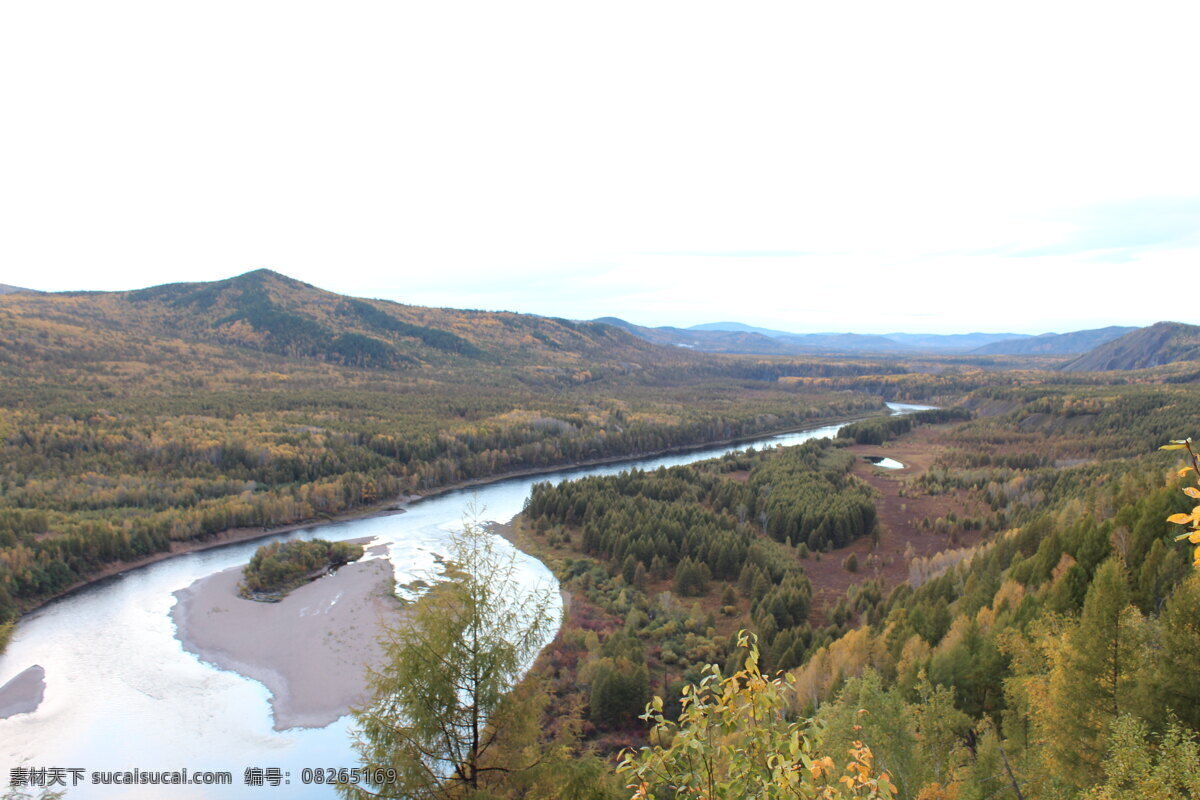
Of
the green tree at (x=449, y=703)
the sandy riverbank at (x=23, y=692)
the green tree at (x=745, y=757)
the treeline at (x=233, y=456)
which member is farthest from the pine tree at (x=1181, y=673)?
the treeline at (x=233, y=456)

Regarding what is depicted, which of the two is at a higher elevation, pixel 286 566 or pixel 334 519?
pixel 286 566

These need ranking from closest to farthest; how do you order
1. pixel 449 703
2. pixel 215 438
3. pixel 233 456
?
pixel 449 703, pixel 233 456, pixel 215 438

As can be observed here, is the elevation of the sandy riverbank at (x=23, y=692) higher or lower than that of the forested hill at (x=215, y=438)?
lower

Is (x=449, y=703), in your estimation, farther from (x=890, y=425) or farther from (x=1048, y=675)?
(x=890, y=425)

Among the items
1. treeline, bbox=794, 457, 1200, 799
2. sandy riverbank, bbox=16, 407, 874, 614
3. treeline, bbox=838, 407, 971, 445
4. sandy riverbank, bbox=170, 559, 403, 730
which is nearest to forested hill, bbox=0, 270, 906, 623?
sandy riverbank, bbox=16, 407, 874, 614

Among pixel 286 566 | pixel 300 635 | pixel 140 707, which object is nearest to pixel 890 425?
pixel 286 566

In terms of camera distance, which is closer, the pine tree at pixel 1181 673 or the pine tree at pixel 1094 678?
the pine tree at pixel 1181 673

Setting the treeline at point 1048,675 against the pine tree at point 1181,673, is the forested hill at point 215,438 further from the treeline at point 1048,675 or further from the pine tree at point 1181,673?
the pine tree at point 1181,673
